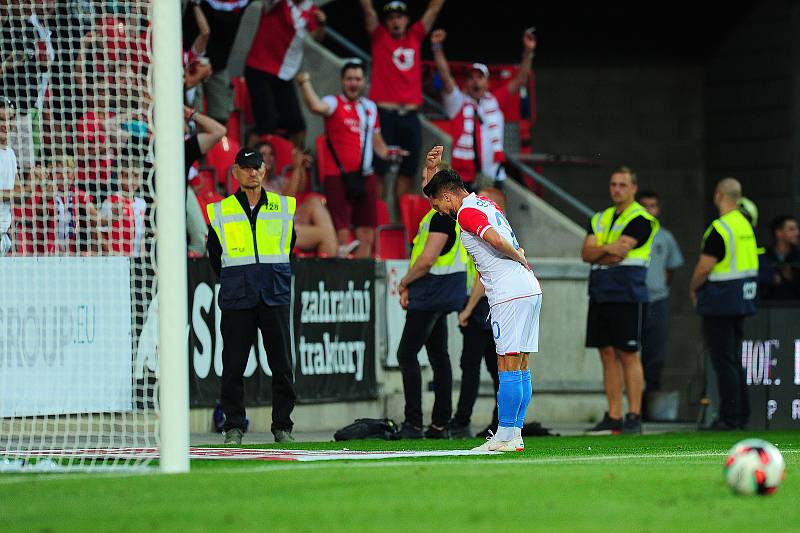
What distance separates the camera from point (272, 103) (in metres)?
15.8

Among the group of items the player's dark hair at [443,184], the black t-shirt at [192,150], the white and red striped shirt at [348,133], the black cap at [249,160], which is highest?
the white and red striped shirt at [348,133]

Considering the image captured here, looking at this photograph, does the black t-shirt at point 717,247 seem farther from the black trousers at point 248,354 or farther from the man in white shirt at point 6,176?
the man in white shirt at point 6,176

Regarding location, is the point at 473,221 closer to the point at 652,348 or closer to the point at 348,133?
the point at 348,133

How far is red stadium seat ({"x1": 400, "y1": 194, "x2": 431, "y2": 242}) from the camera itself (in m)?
16.4

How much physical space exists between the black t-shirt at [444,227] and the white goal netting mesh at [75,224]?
2.27 m

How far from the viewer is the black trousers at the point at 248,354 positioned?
10820mm

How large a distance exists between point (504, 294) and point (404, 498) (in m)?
3.27

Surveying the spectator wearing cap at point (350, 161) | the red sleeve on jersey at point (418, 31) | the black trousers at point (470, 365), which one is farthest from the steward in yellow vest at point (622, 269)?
the red sleeve on jersey at point (418, 31)

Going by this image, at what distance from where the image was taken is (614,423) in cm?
1310

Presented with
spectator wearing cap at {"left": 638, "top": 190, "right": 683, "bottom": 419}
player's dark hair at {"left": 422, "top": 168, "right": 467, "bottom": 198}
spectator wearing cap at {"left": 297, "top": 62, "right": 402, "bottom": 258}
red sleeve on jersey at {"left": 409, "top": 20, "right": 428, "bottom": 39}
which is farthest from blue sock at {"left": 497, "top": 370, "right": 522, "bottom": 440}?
red sleeve on jersey at {"left": 409, "top": 20, "right": 428, "bottom": 39}

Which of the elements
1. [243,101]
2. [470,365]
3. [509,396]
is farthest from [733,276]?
[243,101]

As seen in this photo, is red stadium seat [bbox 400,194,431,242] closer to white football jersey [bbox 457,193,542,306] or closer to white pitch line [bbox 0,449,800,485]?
white football jersey [bbox 457,193,542,306]

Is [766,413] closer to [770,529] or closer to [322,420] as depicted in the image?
[322,420]

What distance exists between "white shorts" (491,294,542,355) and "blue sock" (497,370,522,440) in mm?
162
